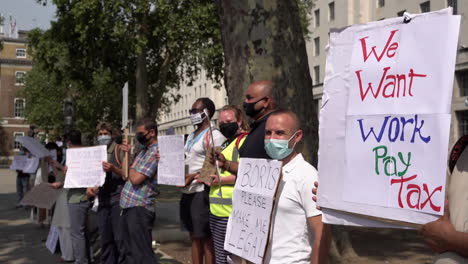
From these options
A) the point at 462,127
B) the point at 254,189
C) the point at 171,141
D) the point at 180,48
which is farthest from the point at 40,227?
the point at 462,127

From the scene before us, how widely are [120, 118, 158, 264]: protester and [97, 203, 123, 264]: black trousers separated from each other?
2.00ft

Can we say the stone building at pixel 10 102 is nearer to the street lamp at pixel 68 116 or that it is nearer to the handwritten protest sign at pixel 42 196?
the street lamp at pixel 68 116

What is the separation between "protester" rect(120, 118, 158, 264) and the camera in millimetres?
5938

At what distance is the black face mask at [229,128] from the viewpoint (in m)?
5.17

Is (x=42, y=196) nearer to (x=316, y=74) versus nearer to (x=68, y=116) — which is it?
(x=68, y=116)

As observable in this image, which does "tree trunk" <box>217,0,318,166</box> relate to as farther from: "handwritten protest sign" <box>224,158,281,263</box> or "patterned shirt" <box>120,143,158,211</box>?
"handwritten protest sign" <box>224,158,281,263</box>

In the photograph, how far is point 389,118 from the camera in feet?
8.43

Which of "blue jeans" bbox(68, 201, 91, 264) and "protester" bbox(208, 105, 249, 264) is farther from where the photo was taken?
"blue jeans" bbox(68, 201, 91, 264)

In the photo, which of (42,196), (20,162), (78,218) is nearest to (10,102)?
(20,162)

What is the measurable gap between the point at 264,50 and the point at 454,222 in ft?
15.2

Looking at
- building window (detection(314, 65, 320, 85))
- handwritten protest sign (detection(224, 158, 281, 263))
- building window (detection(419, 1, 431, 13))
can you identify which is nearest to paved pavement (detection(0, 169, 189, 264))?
handwritten protest sign (detection(224, 158, 281, 263))

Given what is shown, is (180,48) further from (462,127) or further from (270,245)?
(270,245)

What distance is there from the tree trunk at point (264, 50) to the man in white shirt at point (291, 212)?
3.69 metres

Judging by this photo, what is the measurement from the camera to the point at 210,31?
71.3 ft
